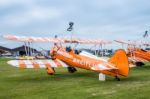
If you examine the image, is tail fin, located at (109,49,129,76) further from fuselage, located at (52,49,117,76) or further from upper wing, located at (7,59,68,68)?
upper wing, located at (7,59,68,68)

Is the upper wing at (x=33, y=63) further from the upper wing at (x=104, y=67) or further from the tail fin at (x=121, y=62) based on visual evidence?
the tail fin at (x=121, y=62)

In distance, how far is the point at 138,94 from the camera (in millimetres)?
10445

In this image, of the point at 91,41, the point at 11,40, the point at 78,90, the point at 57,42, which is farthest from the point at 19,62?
the point at 91,41

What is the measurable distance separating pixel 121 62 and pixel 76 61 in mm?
3651

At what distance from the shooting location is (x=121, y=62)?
45.0 ft

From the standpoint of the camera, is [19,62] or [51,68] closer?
[19,62]

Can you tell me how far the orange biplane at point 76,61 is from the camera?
13.7 m

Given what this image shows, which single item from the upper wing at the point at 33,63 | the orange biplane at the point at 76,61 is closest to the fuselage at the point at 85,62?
the orange biplane at the point at 76,61

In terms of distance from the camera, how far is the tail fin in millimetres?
13535

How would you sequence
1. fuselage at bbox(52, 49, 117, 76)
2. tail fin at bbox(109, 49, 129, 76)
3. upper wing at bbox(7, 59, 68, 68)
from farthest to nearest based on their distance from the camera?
upper wing at bbox(7, 59, 68, 68) → fuselage at bbox(52, 49, 117, 76) → tail fin at bbox(109, 49, 129, 76)

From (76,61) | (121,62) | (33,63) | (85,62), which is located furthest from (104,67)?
(33,63)

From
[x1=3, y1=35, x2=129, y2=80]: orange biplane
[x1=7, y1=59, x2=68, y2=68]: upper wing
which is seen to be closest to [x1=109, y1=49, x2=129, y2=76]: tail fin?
[x1=3, y1=35, x2=129, y2=80]: orange biplane

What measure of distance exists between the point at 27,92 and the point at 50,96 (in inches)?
52.9

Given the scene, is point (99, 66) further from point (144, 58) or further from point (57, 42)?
point (144, 58)
